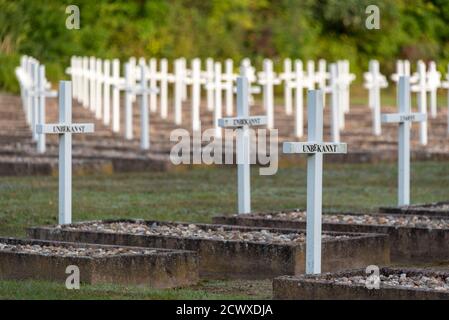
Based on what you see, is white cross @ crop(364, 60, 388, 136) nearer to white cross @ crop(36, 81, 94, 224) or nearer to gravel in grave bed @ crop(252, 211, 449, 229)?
gravel in grave bed @ crop(252, 211, 449, 229)

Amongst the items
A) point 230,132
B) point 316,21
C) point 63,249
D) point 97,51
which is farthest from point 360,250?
point 316,21

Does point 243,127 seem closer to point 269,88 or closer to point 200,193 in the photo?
point 200,193

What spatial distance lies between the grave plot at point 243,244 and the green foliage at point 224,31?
28.5 metres

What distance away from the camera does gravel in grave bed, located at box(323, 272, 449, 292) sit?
10262 millimetres

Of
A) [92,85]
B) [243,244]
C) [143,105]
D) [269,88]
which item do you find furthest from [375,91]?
[243,244]

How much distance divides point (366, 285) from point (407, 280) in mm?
712

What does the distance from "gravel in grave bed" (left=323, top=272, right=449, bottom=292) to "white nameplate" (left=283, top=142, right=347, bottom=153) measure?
979 millimetres

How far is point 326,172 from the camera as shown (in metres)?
21.0

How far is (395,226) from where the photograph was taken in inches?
522

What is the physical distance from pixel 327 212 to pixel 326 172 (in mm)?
5724

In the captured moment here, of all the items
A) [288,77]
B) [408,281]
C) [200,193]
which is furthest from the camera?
[288,77]

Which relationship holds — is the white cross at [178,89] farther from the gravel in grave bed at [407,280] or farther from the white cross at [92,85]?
the gravel in grave bed at [407,280]

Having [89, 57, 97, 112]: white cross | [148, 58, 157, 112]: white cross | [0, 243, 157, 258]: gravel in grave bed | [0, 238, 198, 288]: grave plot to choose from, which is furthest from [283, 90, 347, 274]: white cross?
[89, 57, 97, 112]: white cross

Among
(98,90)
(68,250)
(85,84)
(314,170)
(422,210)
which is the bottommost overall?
(68,250)
